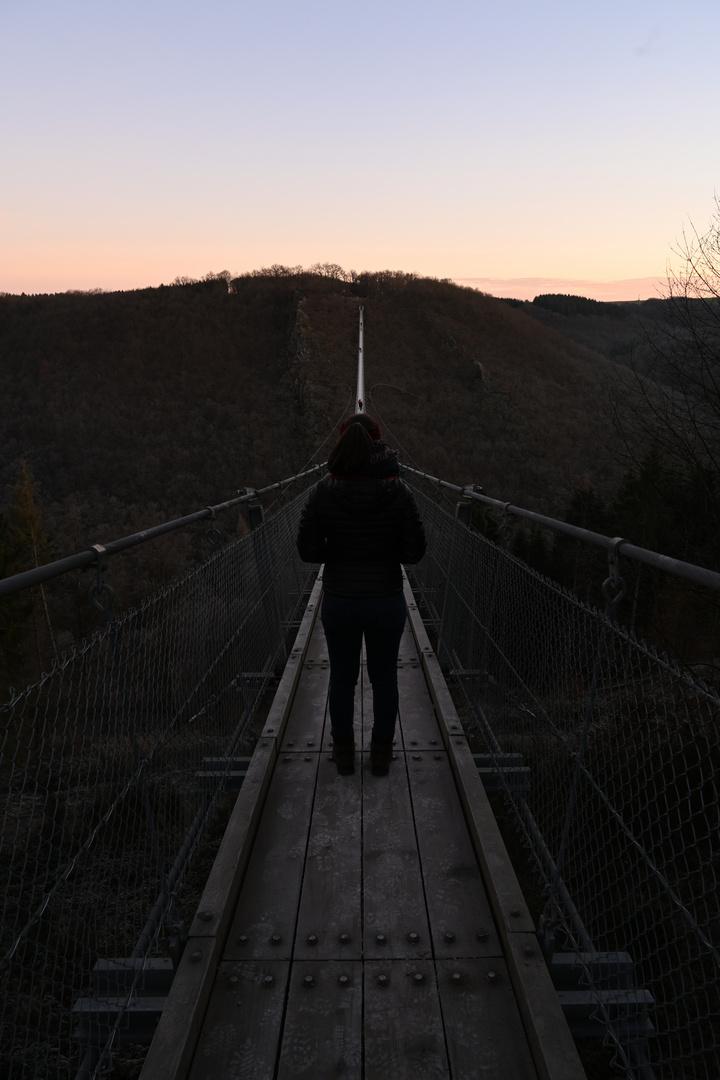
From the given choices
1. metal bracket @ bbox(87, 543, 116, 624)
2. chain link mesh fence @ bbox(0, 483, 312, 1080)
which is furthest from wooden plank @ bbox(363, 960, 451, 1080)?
metal bracket @ bbox(87, 543, 116, 624)

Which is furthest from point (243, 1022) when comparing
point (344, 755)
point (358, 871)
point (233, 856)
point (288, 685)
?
point (288, 685)

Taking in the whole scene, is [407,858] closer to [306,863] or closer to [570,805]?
[306,863]

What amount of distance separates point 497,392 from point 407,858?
52.7 meters

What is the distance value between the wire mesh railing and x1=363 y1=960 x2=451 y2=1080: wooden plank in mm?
431

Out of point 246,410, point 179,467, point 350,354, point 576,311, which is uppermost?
point 576,311

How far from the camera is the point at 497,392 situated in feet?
174

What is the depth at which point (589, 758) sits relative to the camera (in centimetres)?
275

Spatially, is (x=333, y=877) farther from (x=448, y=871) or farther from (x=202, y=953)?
(x=202, y=953)

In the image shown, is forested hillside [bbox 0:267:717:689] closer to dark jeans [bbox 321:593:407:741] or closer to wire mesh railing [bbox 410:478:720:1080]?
wire mesh railing [bbox 410:478:720:1080]

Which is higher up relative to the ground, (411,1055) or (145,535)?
(145,535)

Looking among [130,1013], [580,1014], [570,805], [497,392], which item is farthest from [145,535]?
[497,392]

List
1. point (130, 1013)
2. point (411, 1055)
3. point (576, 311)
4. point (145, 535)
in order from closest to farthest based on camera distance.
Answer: point (411, 1055) < point (130, 1013) < point (145, 535) < point (576, 311)

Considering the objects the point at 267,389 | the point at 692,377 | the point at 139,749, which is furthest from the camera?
the point at 267,389

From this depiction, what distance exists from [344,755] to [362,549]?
1053 mm
